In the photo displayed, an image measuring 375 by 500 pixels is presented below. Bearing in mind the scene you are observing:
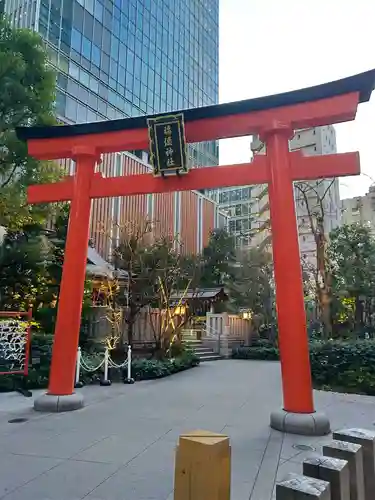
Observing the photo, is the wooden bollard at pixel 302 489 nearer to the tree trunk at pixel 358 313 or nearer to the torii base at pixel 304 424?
the torii base at pixel 304 424

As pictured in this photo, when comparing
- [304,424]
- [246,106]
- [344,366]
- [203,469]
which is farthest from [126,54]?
[203,469]

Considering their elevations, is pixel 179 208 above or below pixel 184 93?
below

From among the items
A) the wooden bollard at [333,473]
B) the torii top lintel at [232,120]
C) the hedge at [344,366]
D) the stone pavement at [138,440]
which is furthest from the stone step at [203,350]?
the wooden bollard at [333,473]

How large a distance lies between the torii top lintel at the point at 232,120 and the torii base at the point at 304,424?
4716mm

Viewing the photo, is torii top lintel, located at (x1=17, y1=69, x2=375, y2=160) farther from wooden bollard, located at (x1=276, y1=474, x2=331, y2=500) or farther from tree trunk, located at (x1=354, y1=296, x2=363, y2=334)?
tree trunk, located at (x1=354, y1=296, x2=363, y2=334)

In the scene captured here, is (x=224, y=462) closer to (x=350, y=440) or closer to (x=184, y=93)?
(x=350, y=440)

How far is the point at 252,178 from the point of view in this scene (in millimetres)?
6801

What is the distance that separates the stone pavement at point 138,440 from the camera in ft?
12.1

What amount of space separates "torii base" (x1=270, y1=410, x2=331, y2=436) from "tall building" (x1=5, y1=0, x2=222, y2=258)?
13613mm

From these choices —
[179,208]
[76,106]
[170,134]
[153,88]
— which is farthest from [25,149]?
[153,88]

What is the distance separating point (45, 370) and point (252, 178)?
7.06 meters

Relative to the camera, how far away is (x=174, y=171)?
710 centimetres

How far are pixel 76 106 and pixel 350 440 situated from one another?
1072 inches

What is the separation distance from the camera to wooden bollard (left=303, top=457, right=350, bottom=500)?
2.14 m
